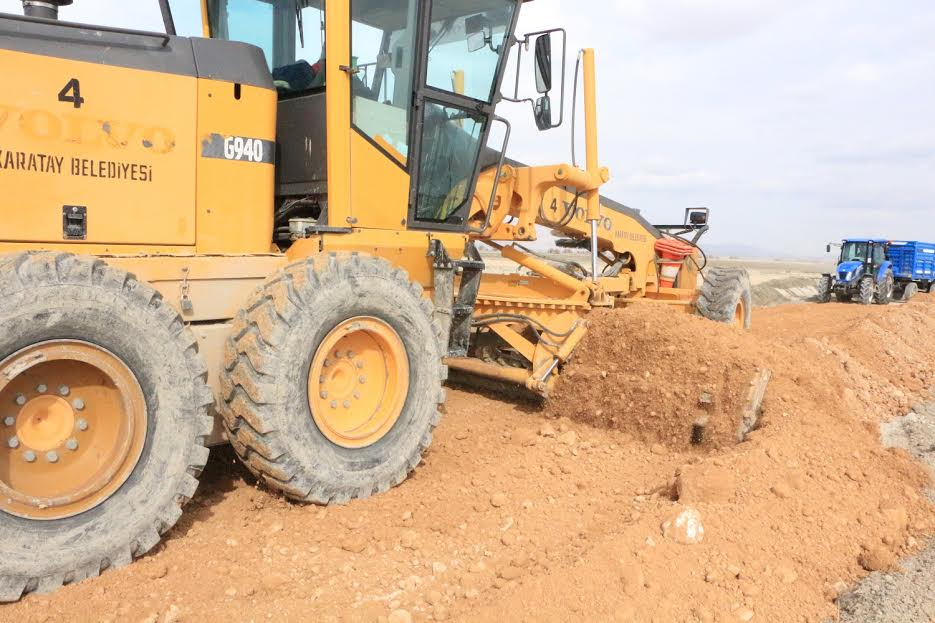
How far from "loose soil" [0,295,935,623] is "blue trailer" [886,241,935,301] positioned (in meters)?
19.9

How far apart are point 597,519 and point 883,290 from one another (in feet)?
68.5

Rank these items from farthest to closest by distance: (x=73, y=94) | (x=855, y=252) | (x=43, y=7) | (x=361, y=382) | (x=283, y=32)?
(x=855, y=252), (x=283, y=32), (x=361, y=382), (x=43, y=7), (x=73, y=94)

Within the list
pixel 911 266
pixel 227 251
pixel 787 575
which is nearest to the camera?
pixel 787 575

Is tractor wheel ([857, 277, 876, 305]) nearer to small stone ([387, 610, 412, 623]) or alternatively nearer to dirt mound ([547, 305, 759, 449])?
dirt mound ([547, 305, 759, 449])

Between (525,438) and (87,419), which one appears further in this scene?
(525,438)

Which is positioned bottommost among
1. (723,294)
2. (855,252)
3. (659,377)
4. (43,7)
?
(659,377)

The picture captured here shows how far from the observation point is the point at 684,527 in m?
3.19

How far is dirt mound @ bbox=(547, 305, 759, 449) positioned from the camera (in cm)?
466

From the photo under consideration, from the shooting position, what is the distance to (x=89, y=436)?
2.95 metres

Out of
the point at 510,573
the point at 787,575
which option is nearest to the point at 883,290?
the point at 787,575

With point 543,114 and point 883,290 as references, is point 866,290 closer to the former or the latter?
point 883,290

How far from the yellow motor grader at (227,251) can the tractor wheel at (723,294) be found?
256cm

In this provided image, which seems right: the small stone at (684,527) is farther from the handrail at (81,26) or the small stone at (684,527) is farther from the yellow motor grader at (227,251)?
the handrail at (81,26)

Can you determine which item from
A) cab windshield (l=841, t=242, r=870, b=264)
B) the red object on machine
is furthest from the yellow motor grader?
cab windshield (l=841, t=242, r=870, b=264)
